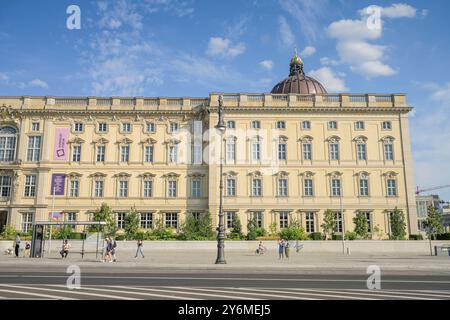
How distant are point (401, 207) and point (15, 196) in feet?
168

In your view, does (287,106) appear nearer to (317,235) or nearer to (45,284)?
(317,235)

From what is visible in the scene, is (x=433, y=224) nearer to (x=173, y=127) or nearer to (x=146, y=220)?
(x=173, y=127)

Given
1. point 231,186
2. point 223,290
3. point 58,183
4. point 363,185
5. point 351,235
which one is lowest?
point 223,290

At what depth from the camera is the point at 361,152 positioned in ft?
158

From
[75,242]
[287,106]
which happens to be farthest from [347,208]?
[75,242]

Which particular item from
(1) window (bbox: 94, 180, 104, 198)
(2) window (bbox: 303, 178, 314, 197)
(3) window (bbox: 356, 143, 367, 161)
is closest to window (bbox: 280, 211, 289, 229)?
(2) window (bbox: 303, 178, 314, 197)

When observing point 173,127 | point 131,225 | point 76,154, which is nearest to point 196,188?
point 173,127

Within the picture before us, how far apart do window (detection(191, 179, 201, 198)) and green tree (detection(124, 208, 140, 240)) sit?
833 cm

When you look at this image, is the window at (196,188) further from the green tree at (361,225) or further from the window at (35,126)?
the window at (35,126)

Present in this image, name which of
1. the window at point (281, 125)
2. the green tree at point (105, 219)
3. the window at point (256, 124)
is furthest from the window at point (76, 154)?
the window at point (281, 125)

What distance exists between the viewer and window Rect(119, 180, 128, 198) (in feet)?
157

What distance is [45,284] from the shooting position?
12.9 metres

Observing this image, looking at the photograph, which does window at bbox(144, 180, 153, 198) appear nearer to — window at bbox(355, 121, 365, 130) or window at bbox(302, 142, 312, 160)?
window at bbox(302, 142, 312, 160)

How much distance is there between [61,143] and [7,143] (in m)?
7.72
